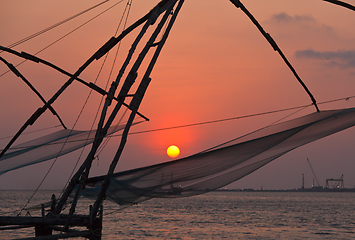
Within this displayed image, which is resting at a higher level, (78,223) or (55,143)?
(55,143)

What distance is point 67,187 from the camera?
441 inches

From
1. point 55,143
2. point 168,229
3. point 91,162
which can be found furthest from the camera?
point 168,229

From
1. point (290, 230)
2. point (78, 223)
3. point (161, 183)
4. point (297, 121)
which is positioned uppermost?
point (297, 121)

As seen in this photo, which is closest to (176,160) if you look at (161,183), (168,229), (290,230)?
(161,183)

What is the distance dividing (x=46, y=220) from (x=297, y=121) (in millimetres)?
6407

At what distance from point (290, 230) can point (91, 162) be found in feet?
106

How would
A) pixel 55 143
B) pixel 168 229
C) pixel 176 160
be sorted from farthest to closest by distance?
1. pixel 168 229
2. pixel 55 143
3. pixel 176 160

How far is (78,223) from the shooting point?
11.3 m

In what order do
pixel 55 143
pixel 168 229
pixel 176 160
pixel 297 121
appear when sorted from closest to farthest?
pixel 176 160 → pixel 297 121 → pixel 55 143 → pixel 168 229

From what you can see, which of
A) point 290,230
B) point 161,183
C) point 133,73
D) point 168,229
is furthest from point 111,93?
point 290,230

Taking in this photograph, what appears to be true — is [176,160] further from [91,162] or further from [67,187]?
[67,187]

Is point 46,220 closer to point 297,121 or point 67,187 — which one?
point 67,187

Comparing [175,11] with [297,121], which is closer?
[297,121]

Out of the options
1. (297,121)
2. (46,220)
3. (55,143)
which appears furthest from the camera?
(55,143)
